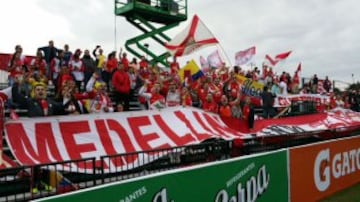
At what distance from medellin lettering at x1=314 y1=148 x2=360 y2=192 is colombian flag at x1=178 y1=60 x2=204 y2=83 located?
5758 mm

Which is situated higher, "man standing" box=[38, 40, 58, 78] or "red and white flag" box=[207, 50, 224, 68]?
"red and white flag" box=[207, 50, 224, 68]

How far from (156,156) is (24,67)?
5.35 m

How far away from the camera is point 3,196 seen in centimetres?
561

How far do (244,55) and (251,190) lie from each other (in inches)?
685

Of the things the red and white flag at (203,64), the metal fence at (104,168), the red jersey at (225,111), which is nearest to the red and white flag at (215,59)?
the red and white flag at (203,64)

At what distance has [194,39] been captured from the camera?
1332cm

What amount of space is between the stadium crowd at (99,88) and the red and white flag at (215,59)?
3.70 metres

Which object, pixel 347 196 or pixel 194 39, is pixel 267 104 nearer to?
pixel 194 39

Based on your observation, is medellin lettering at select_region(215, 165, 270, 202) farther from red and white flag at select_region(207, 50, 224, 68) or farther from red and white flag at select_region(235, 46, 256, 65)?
red and white flag at select_region(235, 46, 256, 65)

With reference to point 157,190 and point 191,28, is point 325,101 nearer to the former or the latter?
point 191,28

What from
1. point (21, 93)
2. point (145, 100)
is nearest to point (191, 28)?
point (145, 100)

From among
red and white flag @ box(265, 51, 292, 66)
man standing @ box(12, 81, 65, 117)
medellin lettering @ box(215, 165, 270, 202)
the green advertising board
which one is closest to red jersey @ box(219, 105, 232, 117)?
the green advertising board

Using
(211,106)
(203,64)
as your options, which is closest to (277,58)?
(203,64)

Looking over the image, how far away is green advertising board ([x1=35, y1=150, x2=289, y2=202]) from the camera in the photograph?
490cm
